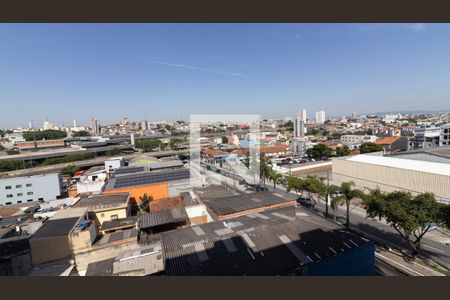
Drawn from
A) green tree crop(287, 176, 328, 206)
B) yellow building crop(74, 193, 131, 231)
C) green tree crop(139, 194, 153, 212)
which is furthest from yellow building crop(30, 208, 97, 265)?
green tree crop(287, 176, 328, 206)

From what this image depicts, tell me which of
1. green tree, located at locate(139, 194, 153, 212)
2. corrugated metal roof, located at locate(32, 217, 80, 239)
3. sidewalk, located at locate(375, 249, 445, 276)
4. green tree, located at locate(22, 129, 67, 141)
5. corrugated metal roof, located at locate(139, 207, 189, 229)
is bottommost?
sidewalk, located at locate(375, 249, 445, 276)

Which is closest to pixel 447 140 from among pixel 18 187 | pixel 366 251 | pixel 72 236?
pixel 366 251

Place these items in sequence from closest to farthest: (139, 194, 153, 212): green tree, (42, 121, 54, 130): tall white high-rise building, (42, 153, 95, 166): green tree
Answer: (139, 194, 153, 212): green tree
(42, 153, 95, 166): green tree
(42, 121, 54, 130): tall white high-rise building

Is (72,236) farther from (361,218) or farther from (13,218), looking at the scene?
(361,218)

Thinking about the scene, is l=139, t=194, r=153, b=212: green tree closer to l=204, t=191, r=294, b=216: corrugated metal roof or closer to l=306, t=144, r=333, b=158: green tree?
l=204, t=191, r=294, b=216: corrugated metal roof

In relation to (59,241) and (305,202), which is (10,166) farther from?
(305,202)

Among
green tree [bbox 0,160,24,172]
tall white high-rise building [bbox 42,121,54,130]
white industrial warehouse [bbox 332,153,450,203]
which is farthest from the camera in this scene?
tall white high-rise building [bbox 42,121,54,130]
